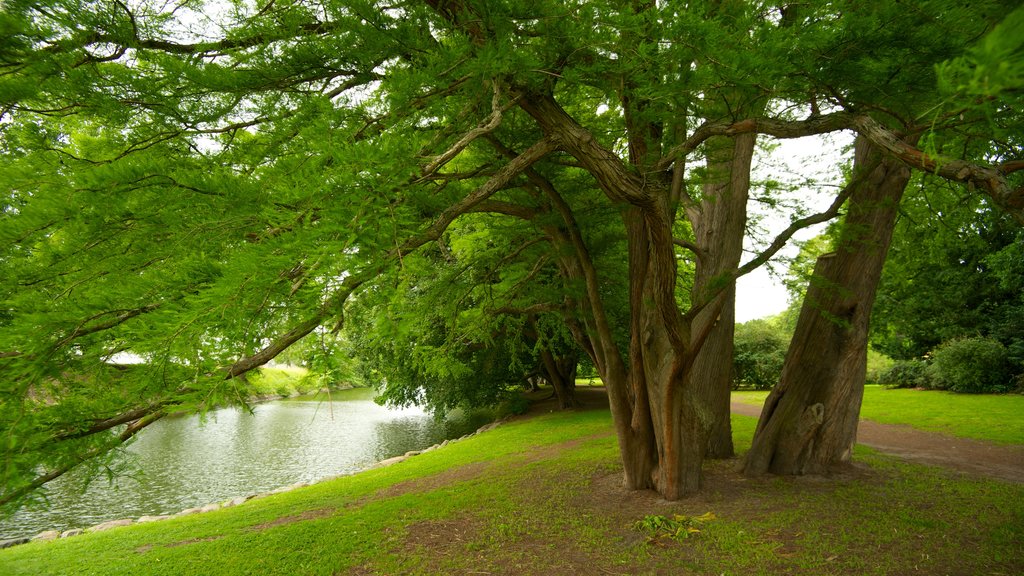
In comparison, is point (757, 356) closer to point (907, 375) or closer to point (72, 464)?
point (907, 375)

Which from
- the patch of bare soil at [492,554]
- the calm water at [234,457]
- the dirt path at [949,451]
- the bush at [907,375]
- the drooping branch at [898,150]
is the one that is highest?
the drooping branch at [898,150]

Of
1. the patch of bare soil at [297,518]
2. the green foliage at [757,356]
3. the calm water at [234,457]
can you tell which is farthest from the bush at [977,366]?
the patch of bare soil at [297,518]

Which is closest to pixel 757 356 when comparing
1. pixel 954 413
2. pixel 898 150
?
pixel 954 413

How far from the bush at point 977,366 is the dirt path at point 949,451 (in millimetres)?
6374

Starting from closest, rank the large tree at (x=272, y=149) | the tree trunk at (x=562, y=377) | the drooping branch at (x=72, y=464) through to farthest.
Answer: the drooping branch at (x=72, y=464) → the large tree at (x=272, y=149) → the tree trunk at (x=562, y=377)

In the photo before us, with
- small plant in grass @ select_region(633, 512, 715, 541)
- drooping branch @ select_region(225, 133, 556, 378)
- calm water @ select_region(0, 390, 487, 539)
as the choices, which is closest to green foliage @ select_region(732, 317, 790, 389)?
calm water @ select_region(0, 390, 487, 539)

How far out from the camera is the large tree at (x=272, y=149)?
1.90m

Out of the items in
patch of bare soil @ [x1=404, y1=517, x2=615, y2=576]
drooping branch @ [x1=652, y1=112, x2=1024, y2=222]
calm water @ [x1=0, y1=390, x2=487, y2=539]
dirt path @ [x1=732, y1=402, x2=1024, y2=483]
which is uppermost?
drooping branch @ [x1=652, y1=112, x2=1024, y2=222]

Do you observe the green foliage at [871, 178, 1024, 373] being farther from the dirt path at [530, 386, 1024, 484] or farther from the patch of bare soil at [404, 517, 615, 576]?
the patch of bare soil at [404, 517, 615, 576]

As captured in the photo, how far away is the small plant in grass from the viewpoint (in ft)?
15.6

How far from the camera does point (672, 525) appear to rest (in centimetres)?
491

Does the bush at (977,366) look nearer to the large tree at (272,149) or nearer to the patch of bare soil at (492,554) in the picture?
the large tree at (272,149)

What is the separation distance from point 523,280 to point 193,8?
13.5 feet

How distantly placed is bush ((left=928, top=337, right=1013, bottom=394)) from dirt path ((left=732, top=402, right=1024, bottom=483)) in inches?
251
